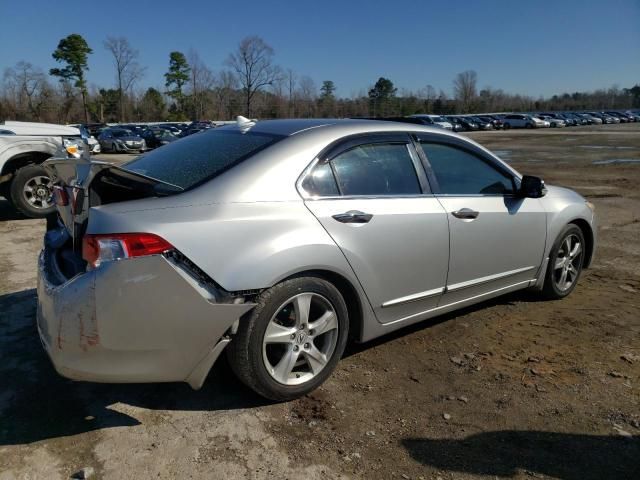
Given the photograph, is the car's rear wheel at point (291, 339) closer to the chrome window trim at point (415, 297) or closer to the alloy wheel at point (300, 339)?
the alloy wheel at point (300, 339)

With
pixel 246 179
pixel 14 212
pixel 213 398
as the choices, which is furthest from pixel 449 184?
pixel 14 212

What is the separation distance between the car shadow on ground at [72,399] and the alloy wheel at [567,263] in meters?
3.00

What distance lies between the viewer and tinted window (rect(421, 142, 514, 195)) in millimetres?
3707

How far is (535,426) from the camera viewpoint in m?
2.80

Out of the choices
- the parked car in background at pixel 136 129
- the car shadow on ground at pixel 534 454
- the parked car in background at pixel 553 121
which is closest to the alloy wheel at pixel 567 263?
the car shadow on ground at pixel 534 454

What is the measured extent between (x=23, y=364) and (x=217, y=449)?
1646 mm

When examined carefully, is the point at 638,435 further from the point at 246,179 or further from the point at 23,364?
the point at 23,364

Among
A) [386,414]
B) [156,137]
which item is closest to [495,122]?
[156,137]

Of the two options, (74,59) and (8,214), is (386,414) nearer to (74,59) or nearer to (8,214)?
(8,214)

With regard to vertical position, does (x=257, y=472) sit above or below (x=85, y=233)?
below

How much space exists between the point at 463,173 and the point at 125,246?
2489 mm

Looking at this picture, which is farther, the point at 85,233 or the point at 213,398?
the point at 213,398

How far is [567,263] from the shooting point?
15.4 ft

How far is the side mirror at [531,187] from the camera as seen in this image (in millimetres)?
4070
